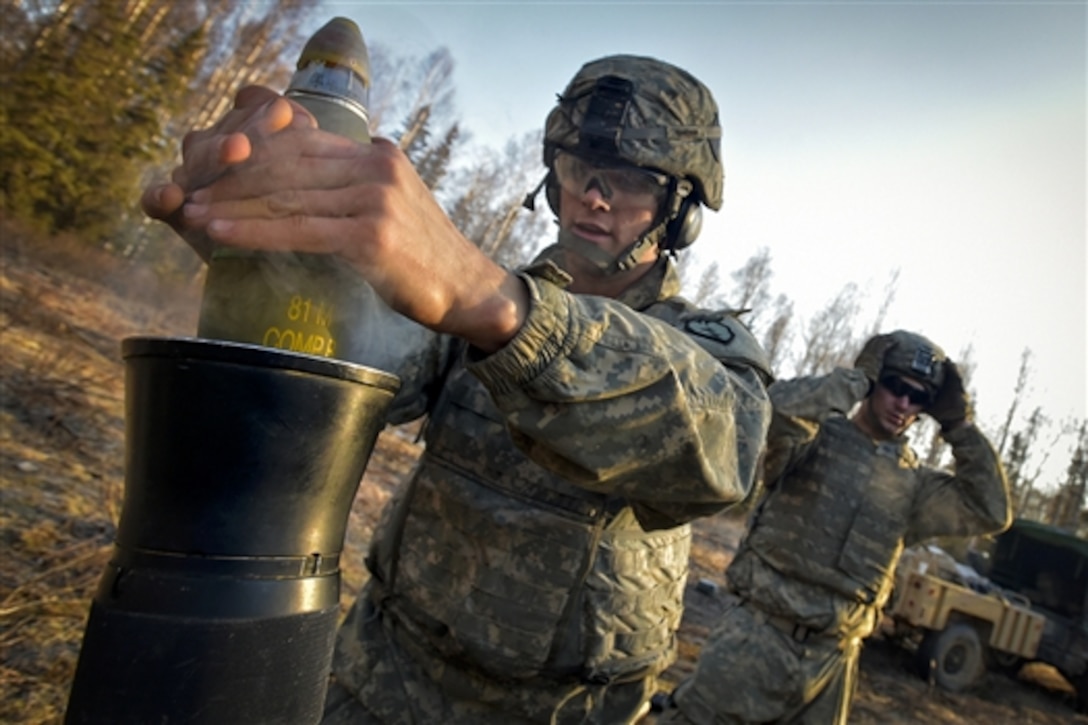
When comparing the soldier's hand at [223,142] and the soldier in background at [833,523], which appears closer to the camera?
the soldier's hand at [223,142]

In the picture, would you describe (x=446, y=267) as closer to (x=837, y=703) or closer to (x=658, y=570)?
(x=658, y=570)

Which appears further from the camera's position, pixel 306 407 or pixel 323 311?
pixel 323 311

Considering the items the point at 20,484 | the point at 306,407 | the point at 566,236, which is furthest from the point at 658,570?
the point at 20,484

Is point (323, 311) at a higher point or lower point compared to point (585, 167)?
lower

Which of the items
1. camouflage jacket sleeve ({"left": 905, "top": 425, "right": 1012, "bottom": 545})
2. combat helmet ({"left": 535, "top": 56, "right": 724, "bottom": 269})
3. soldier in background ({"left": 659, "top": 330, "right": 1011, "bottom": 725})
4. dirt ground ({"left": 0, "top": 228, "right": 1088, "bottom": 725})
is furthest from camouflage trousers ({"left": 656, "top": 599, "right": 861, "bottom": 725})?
combat helmet ({"left": 535, "top": 56, "right": 724, "bottom": 269})

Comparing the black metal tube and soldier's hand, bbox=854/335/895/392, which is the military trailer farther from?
the black metal tube

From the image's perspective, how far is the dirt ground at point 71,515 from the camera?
3.26 m

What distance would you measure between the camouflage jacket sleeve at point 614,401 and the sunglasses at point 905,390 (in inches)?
176

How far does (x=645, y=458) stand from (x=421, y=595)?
1011mm

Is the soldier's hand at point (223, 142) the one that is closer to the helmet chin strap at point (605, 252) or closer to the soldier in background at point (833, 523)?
the helmet chin strap at point (605, 252)

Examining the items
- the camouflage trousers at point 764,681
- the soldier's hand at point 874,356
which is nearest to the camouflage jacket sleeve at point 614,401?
the camouflage trousers at point 764,681

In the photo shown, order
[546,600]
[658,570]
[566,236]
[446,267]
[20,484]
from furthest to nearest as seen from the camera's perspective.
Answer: [20,484] < [566,236] < [658,570] < [546,600] < [446,267]

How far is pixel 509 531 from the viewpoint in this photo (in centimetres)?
180

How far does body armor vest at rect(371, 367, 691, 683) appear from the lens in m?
1.77
